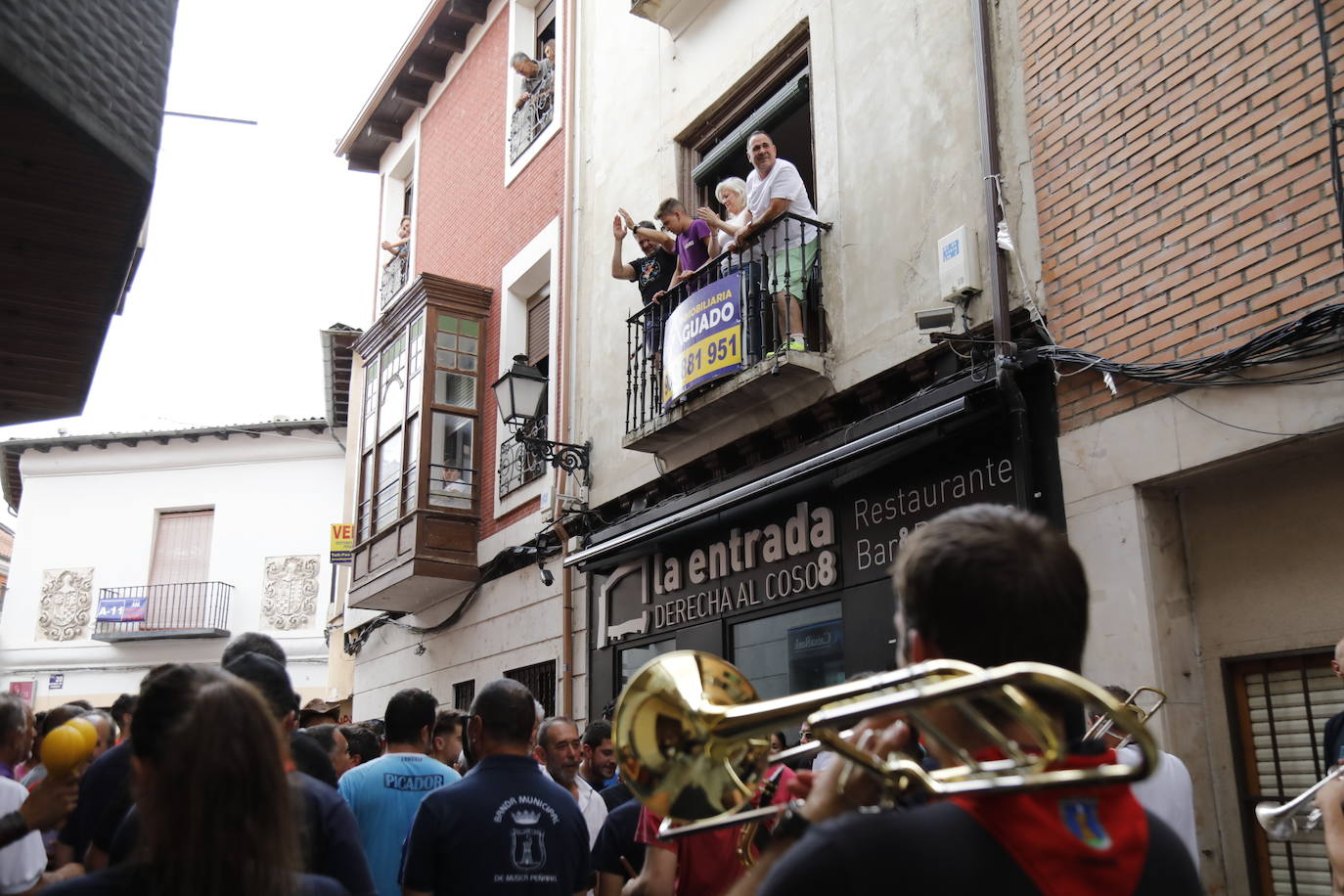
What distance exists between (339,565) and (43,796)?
1763cm

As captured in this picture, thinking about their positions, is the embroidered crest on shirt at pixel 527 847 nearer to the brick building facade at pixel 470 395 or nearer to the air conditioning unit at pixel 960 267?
the air conditioning unit at pixel 960 267

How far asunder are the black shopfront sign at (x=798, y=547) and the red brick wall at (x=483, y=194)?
2.33 metres

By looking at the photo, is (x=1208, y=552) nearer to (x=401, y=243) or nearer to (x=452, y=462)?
(x=452, y=462)

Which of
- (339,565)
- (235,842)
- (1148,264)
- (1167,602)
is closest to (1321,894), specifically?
(1167,602)

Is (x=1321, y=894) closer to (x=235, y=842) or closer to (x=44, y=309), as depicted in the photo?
(x=235, y=842)

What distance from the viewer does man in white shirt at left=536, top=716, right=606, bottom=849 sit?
18.5 feet

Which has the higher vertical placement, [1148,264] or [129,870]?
[1148,264]

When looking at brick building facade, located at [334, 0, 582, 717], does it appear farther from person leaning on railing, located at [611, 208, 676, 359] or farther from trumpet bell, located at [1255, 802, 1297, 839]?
trumpet bell, located at [1255, 802, 1297, 839]

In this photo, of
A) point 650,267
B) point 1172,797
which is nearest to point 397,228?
point 650,267

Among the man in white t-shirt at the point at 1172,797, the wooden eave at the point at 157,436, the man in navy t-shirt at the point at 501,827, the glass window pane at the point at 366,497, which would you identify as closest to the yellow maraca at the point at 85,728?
the man in navy t-shirt at the point at 501,827

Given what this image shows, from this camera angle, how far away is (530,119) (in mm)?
14125

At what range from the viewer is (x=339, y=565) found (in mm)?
19859

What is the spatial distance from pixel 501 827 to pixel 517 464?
9.18m

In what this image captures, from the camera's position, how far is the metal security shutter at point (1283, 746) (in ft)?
17.9
